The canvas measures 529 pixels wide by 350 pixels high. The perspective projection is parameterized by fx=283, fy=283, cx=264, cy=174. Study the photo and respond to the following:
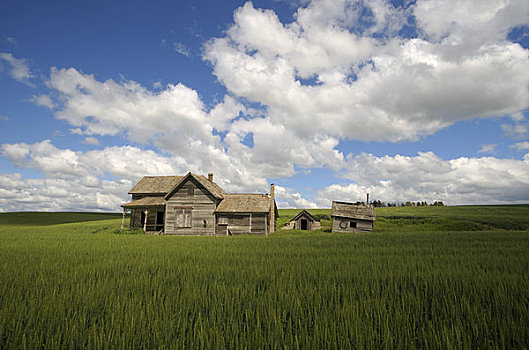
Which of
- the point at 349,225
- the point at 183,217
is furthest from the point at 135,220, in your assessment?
the point at 349,225

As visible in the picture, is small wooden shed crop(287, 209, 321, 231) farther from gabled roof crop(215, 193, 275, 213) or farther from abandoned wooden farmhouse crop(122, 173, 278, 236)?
abandoned wooden farmhouse crop(122, 173, 278, 236)

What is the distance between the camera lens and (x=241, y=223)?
3362 centimetres

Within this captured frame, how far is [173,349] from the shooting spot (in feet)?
11.6

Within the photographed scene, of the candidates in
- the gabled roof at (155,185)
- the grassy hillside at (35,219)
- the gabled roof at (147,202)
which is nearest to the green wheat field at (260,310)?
the gabled roof at (147,202)

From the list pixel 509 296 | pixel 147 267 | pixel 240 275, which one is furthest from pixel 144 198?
pixel 509 296

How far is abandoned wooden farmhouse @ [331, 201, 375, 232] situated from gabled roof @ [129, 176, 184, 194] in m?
22.3

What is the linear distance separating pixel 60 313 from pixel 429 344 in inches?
229

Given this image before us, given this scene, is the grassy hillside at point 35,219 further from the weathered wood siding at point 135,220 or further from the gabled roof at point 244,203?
the gabled roof at point 244,203

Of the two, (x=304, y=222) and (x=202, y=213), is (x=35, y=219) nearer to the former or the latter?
(x=202, y=213)

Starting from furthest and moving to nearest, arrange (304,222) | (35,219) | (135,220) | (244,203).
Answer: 1. (35,219)
2. (304,222)
3. (135,220)
4. (244,203)

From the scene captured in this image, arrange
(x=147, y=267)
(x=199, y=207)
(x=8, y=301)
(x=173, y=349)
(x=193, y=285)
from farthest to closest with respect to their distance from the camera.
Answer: (x=199, y=207), (x=147, y=267), (x=193, y=285), (x=8, y=301), (x=173, y=349)

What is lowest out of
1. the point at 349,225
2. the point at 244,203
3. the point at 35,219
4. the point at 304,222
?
the point at 349,225

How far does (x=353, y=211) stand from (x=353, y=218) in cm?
111

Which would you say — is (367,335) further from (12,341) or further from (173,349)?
(12,341)
